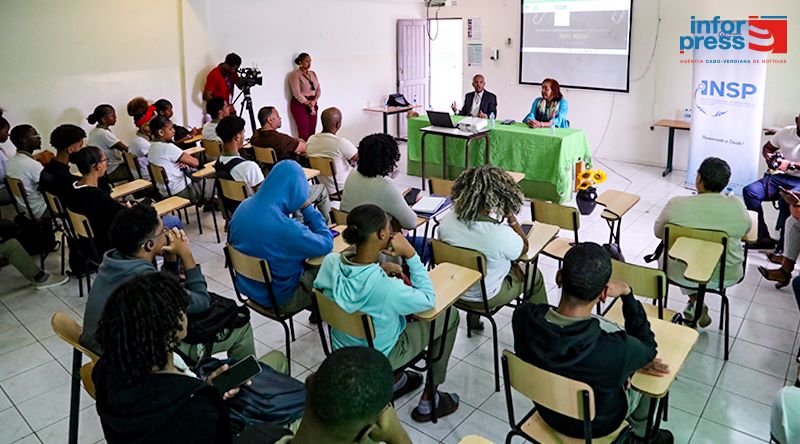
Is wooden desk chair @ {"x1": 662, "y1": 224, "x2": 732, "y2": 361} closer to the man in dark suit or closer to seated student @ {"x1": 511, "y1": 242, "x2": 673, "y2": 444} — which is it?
seated student @ {"x1": 511, "y1": 242, "x2": 673, "y2": 444}

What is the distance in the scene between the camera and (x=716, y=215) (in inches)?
136

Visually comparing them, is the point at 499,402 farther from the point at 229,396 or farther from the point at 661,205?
the point at 661,205

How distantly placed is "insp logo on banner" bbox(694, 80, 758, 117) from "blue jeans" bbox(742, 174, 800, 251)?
1.40 metres

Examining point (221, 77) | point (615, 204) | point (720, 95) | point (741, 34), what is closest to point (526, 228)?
point (615, 204)

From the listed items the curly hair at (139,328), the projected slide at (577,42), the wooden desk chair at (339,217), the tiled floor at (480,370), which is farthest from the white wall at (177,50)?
the curly hair at (139,328)

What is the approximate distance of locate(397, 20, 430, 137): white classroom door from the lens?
9984 mm

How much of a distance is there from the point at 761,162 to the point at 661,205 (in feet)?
5.54

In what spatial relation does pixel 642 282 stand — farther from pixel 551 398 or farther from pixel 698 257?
pixel 551 398

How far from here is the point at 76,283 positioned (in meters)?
4.78

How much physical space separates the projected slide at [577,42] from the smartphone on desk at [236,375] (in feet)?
23.1

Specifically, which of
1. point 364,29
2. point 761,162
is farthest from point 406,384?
point 364,29

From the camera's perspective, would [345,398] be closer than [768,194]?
Yes

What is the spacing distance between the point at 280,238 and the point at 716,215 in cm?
243

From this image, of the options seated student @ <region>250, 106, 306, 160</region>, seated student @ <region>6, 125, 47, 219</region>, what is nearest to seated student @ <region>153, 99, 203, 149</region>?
seated student @ <region>250, 106, 306, 160</region>
